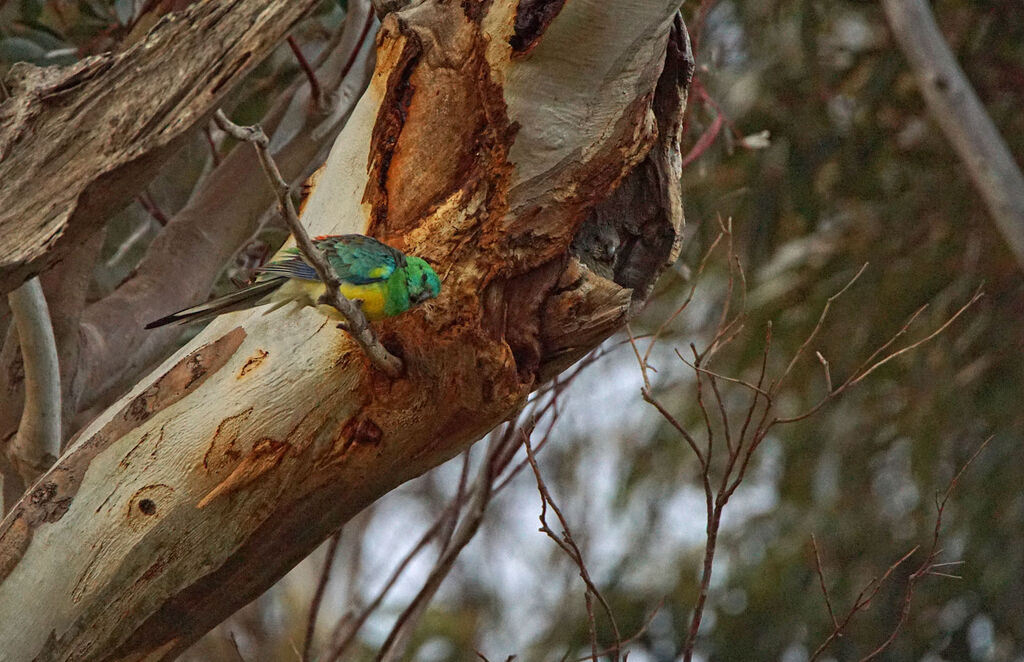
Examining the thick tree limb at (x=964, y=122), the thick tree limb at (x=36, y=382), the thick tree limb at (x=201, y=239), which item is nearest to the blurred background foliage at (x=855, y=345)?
the thick tree limb at (x=964, y=122)

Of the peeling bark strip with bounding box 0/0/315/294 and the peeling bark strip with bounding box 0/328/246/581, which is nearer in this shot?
the peeling bark strip with bounding box 0/0/315/294

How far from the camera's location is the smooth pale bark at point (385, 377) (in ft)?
6.55

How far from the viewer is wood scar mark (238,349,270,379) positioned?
2070 millimetres

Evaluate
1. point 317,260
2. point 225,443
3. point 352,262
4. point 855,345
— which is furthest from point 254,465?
point 855,345

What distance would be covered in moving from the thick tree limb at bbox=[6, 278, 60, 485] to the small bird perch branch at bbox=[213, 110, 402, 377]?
808mm

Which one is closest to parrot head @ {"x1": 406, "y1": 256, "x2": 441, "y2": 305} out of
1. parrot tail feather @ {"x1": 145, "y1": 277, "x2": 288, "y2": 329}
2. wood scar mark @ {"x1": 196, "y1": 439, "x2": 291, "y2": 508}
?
parrot tail feather @ {"x1": 145, "y1": 277, "x2": 288, "y2": 329}

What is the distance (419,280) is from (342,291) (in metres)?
0.15

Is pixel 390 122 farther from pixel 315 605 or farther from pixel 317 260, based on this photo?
pixel 315 605

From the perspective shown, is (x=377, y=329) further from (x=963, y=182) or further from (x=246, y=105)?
(x=963, y=182)

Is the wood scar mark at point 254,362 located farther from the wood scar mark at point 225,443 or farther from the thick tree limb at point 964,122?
the thick tree limb at point 964,122

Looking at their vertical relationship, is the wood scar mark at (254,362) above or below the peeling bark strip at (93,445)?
above

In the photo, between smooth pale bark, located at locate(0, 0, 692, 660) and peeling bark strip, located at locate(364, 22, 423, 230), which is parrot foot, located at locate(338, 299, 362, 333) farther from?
peeling bark strip, located at locate(364, 22, 423, 230)

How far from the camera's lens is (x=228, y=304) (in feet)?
6.58

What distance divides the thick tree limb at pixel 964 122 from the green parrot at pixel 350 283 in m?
3.58
